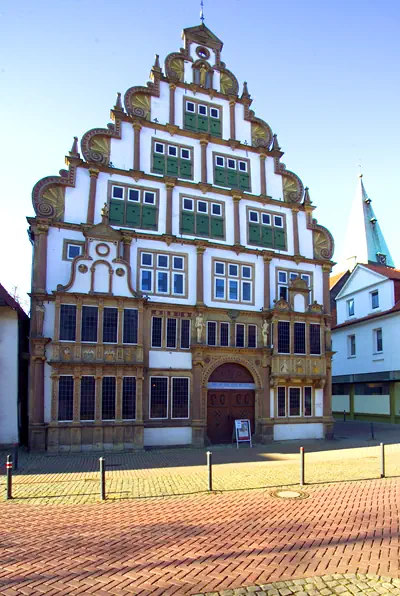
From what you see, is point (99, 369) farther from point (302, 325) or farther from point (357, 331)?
point (357, 331)

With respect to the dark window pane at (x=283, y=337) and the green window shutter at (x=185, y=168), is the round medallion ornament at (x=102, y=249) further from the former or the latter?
the dark window pane at (x=283, y=337)

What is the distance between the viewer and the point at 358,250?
6353cm

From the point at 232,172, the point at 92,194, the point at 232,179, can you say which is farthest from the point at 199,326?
the point at 232,172

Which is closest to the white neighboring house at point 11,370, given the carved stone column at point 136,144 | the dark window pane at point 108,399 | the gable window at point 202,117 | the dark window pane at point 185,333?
the dark window pane at point 108,399

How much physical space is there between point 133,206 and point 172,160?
155 inches

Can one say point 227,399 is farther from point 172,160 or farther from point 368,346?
point 368,346

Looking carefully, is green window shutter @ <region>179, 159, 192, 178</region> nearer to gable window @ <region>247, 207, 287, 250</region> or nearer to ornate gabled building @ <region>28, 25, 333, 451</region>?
ornate gabled building @ <region>28, 25, 333, 451</region>

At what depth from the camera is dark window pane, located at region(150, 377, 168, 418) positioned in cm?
2547

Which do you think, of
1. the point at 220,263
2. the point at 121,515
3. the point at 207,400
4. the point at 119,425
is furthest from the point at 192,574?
the point at 220,263

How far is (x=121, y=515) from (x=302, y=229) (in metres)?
23.2

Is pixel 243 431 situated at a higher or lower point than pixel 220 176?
lower

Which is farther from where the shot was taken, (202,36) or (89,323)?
(202,36)

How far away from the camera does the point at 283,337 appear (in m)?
Answer: 28.3

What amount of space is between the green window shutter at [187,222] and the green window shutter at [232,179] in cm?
353
